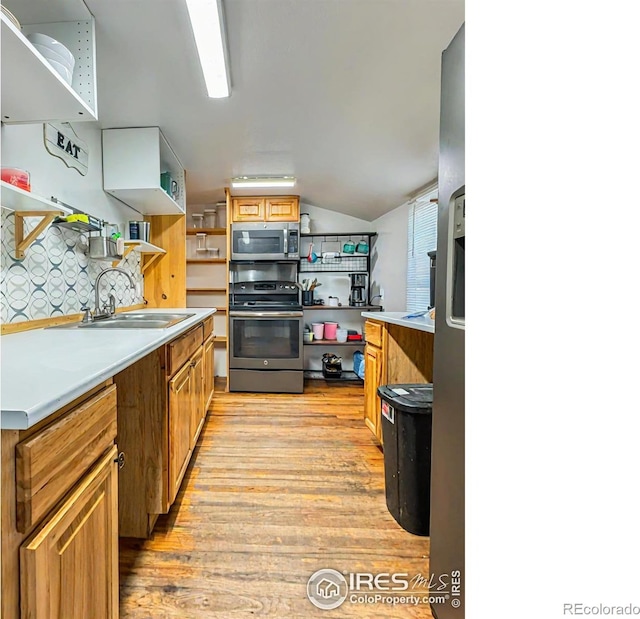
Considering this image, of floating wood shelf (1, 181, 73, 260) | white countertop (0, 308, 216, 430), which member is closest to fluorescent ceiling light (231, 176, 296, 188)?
floating wood shelf (1, 181, 73, 260)

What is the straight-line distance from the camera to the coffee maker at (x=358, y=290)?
146 inches

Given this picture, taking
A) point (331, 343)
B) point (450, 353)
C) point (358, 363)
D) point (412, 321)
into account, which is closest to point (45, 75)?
point (450, 353)

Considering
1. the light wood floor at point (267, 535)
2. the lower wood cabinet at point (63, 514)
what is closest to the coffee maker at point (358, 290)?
the light wood floor at point (267, 535)

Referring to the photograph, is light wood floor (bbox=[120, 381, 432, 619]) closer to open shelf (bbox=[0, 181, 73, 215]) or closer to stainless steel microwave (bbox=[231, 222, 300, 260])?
open shelf (bbox=[0, 181, 73, 215])

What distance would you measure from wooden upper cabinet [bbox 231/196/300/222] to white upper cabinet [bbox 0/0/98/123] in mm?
2134

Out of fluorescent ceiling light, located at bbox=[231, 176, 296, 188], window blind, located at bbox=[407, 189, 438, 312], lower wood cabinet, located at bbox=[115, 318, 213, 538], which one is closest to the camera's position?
lower wood cabinet, located at bbox=[115, 318, 213, 538]

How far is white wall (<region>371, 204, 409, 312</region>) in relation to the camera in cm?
331

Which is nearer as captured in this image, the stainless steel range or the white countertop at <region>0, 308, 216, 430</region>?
the white countertop at <region>0, 308, 216, 430</region>

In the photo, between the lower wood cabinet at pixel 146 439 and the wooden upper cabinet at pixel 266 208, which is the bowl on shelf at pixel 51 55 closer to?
the lower wood cabinet at pixel 146 439

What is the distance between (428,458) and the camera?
131cm

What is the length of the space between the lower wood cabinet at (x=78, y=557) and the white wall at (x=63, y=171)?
1404mm
